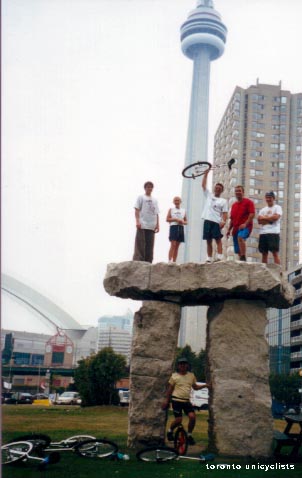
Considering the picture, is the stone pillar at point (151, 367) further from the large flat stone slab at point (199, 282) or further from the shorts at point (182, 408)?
the shorts at point (182, 408)

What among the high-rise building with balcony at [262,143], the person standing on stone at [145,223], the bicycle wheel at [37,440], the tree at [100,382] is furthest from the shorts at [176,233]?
the high-rise building with balcony at [262,143]

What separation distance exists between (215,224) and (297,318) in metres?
40.6

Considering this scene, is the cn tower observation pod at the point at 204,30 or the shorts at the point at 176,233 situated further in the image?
the cn tower observation pod at the point at 204,30

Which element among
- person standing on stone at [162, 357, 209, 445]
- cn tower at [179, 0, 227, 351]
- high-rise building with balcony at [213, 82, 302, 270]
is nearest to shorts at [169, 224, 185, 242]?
person standing on stone at [162, 357, 209, 445]

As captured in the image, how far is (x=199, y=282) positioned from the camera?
9.93 meters

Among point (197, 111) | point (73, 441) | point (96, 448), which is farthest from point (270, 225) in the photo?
point (197, 111)

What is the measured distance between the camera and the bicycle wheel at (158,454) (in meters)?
8.20

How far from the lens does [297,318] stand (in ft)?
161

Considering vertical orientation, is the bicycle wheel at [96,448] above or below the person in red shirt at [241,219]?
below

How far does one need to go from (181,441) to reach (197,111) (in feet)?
368

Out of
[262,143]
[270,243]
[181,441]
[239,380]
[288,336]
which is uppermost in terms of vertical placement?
[262,143]

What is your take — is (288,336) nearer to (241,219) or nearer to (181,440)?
(241,219)

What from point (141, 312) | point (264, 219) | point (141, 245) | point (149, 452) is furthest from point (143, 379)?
point (264, 219)

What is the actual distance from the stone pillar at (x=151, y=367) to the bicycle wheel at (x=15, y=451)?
262 centimetres
